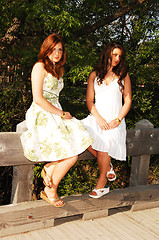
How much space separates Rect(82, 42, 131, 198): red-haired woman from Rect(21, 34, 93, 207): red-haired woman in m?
0.36

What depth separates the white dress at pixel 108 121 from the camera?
11.5 ft

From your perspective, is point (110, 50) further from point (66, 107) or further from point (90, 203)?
point (66, 107)

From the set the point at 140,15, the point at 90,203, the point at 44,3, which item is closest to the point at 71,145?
the point at 90,203

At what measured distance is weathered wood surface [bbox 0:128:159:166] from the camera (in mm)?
3080

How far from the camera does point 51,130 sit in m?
3.08

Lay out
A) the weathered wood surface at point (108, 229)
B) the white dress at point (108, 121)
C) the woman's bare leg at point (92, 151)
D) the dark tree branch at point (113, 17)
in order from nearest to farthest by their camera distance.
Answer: the weathered wood surface at point (108, 229), the white dress at point (108, 121), the woman's bare leg at point (92, 151), the dark tree branch at point (113, 17)

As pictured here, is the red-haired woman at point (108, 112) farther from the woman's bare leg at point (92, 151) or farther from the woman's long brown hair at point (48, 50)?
the woman's long brown hair at point (48, 50)

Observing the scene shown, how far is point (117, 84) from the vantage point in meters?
3.70

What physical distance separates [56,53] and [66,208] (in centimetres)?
172

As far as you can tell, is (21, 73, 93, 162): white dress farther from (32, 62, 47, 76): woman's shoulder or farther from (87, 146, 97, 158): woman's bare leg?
(87, 146, 97, 158): woman's bare leg

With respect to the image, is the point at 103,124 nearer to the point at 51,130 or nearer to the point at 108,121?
the point at 108,121

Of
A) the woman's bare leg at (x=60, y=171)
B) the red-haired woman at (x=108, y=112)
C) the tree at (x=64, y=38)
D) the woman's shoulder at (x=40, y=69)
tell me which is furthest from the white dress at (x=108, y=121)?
the tree at (x=64, y=38)

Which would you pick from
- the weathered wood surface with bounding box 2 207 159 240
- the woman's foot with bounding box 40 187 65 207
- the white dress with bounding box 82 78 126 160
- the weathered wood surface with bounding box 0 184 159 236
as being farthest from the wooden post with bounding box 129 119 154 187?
the woman's foot with bounding box 40 187 65 207

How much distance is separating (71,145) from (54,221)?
1.02 metres
